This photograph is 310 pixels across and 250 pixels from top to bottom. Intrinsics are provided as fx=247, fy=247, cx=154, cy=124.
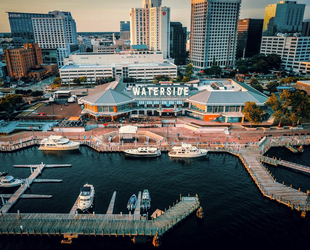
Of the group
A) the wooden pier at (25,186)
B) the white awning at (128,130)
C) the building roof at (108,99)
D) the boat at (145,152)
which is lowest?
the wooden pier at (25,186)

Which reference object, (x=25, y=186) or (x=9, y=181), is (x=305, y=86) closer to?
(x=25, y=186)

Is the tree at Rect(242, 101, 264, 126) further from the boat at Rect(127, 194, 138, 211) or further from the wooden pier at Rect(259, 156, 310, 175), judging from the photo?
the boat at Rect(127, 194, 138, 211)

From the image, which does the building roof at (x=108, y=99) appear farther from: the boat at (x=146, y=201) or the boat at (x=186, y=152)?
the boat at (x=146, y=201)

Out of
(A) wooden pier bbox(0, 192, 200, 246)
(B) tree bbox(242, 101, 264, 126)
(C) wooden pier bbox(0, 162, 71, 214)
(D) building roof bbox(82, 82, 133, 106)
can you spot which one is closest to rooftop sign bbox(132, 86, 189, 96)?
(D) building roof bbox(82, 82, 133, 106)

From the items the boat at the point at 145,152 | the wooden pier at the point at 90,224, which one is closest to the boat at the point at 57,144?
the boat at the point at 145,152

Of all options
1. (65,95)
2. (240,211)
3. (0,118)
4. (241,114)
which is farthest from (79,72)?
(240,211)

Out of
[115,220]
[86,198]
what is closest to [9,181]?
[86,198]

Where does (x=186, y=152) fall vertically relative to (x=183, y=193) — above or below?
above
